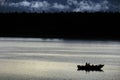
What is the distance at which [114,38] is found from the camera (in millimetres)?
171125

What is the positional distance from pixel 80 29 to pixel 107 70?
381 ft

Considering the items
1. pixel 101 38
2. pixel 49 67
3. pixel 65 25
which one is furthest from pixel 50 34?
pixel 49 67

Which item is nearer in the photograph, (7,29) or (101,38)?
(101,38)

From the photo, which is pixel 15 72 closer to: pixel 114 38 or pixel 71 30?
pixel 114 38

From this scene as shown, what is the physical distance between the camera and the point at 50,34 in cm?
19362

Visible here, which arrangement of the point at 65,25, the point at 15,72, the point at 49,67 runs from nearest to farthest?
the point at 15,72, the point at 49,67, the point at 65,25

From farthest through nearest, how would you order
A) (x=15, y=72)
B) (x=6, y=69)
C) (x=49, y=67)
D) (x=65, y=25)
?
(x=65, y=25) < (x=49, y=67) < (x=6, y=69) < (x=15, y=72)

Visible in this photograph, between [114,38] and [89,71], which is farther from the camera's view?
[114,38]

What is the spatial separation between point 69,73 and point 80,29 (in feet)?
401

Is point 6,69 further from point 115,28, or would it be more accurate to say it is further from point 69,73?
point 115,28

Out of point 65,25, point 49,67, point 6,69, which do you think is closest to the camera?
point 6,69

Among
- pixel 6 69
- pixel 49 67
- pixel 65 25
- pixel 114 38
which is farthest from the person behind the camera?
pixel 65 25

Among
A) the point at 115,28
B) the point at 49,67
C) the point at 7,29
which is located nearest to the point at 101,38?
the point at 115,28

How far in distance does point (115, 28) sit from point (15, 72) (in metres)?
119
